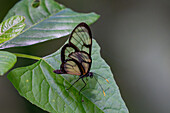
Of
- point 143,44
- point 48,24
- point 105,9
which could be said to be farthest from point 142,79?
point 48,24

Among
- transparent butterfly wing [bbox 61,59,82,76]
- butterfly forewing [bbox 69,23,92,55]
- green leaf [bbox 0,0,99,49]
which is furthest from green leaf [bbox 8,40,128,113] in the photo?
green leaf [bbox 0,0,99,49]

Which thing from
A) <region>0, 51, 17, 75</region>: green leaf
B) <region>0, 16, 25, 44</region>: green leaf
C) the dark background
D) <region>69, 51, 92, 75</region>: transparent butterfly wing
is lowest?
the dark background

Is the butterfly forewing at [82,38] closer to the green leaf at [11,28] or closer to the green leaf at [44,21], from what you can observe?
the green leaf at [44,21]

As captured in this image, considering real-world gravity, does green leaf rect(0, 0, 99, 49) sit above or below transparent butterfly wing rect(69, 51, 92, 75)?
above

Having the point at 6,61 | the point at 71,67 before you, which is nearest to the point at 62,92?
the point at 71,67

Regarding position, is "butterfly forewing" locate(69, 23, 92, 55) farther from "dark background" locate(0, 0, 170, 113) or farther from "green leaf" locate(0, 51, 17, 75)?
"dark background" locate(0, 0, 170, 113)

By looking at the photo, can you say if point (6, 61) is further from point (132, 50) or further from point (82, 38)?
point (132, 50)
